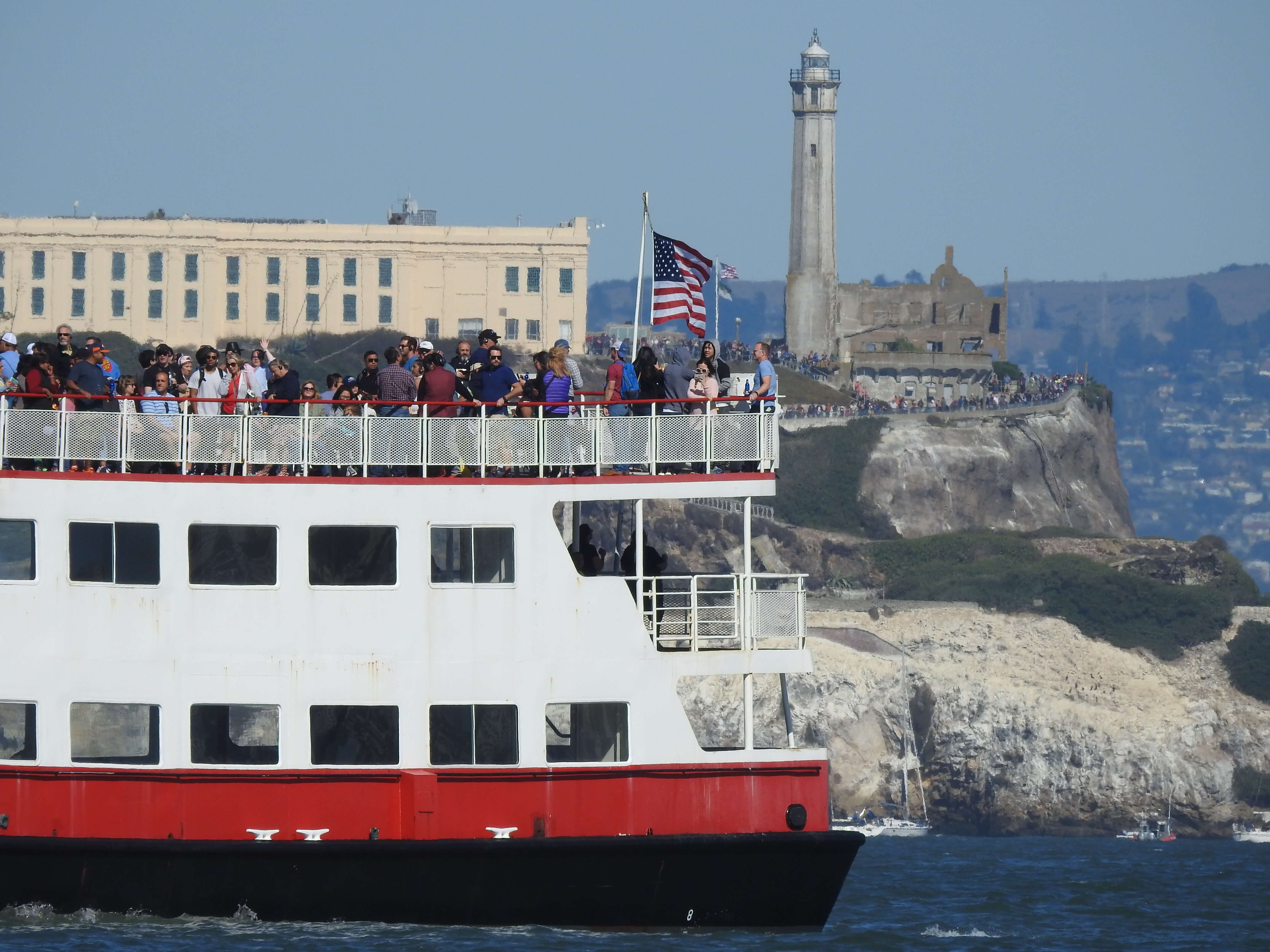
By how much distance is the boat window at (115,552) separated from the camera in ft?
81.7

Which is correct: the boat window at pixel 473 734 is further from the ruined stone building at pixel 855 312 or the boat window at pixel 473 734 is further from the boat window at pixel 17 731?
the ruined stone building at pixel 855 312

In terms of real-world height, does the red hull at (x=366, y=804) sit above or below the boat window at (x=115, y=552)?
below

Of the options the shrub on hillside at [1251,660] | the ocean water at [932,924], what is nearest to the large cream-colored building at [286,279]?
the shrub on hillside at [1251,660]

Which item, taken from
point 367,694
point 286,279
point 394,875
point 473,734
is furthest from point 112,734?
point 286,279

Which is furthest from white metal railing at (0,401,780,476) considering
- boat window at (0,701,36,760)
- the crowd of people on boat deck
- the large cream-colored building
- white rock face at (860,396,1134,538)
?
white rock face at (860,396,1134,538)

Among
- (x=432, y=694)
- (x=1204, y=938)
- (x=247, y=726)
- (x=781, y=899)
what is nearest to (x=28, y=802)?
(x=247, y=726)

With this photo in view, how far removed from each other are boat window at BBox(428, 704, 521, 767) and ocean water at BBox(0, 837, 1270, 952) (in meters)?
1.90

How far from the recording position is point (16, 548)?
25.0 meters

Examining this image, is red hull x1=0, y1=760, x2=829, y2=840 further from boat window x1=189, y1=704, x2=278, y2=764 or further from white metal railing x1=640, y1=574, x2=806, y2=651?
white metal railing x1=640, y1=574, x2=806, y2=651

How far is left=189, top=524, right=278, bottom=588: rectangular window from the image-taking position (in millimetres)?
24922

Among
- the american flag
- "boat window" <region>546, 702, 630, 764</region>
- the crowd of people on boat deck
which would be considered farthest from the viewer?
the american flag

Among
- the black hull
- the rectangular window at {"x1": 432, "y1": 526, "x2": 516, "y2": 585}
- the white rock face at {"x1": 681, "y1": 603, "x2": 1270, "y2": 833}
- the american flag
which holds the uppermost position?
the american flag

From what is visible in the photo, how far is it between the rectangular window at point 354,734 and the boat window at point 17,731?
327 cm

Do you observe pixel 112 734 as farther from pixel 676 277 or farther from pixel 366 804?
pixel 676 277
